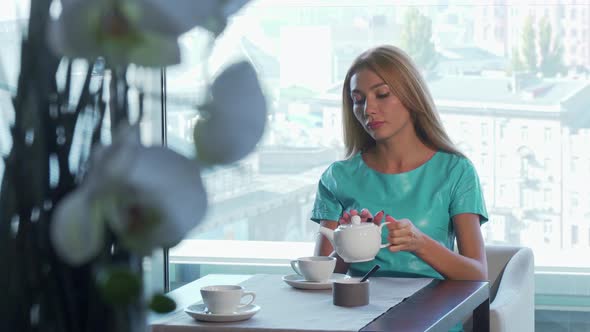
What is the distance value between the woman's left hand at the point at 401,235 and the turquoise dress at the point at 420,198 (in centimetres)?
25

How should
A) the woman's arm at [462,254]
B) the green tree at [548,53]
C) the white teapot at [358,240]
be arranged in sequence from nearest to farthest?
the white teapot at [358,240], the woman's arm at [462,254], the green tree at [548,53]

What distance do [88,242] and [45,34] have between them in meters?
0.13

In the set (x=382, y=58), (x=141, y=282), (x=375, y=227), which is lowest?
(x=375, y=227)

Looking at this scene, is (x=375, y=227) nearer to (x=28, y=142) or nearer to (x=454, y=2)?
(x=28, y=142)

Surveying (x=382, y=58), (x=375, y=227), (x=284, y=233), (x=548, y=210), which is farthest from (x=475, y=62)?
(x=375, y=227)

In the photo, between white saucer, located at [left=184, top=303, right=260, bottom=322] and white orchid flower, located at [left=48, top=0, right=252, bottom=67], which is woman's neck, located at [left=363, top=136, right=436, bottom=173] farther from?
white orchid flower, located at [left=48, top=0, right=252, bottom=67]

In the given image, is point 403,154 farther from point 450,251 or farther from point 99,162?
point 99,162

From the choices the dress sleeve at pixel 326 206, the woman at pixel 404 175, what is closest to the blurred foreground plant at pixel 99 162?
the woman at pixel 404 175

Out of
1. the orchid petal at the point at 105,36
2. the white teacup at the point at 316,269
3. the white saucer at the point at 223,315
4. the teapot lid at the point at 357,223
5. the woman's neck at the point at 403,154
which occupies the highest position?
the orchid petal at the point at 105,36

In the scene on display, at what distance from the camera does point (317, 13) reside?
5.75 m

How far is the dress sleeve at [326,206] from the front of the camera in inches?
115

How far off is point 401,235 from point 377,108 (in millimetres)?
459

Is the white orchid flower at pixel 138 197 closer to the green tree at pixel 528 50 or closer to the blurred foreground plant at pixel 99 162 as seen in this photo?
the blurred foreground plant at pixel 99 162

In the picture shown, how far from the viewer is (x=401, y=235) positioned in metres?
2.38
